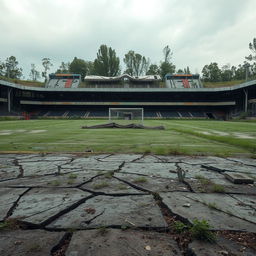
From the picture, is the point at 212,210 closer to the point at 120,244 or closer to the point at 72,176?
the point at 120,244

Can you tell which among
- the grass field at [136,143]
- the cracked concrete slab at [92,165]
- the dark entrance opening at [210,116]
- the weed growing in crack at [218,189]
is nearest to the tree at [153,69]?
the dark entrance opening at [210,116]

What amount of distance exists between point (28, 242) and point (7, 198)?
1085mm

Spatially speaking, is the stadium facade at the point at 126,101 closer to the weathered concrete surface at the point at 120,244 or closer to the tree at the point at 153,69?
the tree at the point at 153,69

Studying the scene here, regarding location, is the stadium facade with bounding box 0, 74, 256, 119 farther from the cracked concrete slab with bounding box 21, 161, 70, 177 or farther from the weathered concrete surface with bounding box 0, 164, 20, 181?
the weathered concrete surface with bounding box 0, 164, 20, 181

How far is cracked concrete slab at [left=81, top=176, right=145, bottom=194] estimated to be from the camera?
2551mm

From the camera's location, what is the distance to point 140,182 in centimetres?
289

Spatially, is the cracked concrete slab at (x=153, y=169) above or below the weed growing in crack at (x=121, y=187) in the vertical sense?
below

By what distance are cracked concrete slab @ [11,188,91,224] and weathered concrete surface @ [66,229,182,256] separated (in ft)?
1.72

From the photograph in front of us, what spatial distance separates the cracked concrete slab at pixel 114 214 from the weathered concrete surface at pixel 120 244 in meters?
0.12

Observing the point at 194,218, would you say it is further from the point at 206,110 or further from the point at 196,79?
the point at 196,79

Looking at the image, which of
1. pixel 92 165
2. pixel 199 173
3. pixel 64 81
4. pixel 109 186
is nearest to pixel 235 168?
pixel 199 173

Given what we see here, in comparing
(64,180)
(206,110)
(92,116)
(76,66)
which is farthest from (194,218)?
(76,66)

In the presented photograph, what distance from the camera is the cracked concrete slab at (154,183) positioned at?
8.73 feet

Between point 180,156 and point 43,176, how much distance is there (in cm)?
323
